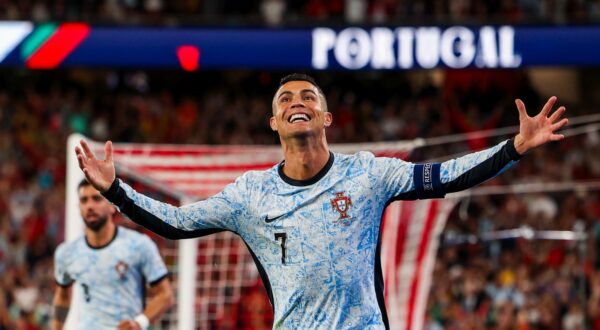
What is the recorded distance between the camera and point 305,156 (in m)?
5.33

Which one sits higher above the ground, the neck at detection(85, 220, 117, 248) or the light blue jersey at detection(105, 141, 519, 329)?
the neck at detection(85, 220, 117, 248)

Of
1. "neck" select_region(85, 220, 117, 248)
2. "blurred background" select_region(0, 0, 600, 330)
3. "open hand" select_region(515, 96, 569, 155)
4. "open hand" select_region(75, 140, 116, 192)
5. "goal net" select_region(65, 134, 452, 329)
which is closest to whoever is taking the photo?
"open hand" select_region(515, 96, 569, 155)

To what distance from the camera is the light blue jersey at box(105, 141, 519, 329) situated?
16.8 feet

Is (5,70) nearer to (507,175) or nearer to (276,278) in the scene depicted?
(507,175)

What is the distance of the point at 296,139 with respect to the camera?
5.30m

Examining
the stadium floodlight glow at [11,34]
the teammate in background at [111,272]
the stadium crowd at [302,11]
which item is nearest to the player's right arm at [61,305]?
the teammate in background at [111,272]

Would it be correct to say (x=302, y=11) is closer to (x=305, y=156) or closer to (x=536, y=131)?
(x=305, y=156)

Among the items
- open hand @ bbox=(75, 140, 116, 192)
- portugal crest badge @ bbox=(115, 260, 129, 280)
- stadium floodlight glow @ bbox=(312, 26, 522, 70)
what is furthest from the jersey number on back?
stadium floodlight glow @ bbox=(312, 26, 522, 70)

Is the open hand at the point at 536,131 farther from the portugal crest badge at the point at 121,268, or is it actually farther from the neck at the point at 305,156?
the portugal crest badge at the point at 121,268

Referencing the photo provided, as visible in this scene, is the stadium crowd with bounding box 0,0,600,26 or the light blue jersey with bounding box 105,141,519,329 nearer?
the light blue jersey with bounding box 105,141,519,329

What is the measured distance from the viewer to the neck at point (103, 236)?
8.66 meters

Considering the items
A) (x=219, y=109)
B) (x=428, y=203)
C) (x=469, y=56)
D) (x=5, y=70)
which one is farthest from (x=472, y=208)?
(x=5, y=70)

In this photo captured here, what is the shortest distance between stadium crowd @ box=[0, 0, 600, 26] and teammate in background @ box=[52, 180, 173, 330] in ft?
33.1

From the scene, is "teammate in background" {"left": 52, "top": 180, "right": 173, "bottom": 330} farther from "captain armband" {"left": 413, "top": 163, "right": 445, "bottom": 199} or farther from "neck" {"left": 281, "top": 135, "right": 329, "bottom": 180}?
"captain armband" {"left": 413, "top": 163, "right": 445, "bottom": 199}
